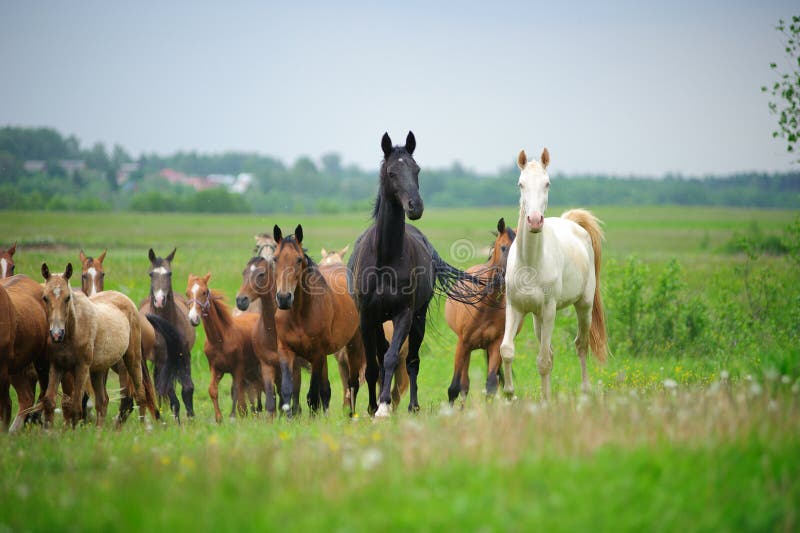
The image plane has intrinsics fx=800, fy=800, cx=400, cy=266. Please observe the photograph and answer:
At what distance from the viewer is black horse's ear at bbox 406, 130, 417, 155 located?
924 cm

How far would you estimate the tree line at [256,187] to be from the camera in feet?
187

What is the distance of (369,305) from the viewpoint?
31.1 ft

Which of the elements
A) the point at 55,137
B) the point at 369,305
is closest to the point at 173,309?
the point at 369,305

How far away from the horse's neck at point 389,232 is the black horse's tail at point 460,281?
114 cm

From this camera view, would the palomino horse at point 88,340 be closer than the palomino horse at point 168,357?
Yes

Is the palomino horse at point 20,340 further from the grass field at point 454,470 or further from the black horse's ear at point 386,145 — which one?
the black horse's ear at point 386,145

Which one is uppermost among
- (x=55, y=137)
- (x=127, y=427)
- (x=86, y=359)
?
(x=55, y=137)

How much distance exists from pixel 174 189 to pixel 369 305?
94.0m

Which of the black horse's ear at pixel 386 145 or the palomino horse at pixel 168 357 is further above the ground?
the black horse's ear at pixel 386 145

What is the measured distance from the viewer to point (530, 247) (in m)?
9.20

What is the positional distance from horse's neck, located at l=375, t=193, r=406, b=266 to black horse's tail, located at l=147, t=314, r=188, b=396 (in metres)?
4.66

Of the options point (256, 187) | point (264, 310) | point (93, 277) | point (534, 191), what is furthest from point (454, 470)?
point (256, 187)

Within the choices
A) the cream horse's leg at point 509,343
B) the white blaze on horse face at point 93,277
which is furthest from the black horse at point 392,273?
the white blaze on horse face at point 93,277

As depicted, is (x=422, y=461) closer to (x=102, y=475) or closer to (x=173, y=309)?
(x=102, y=475)
